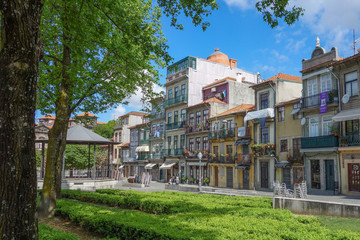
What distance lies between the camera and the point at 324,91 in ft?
90.0

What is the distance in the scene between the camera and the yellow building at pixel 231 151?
117 feet

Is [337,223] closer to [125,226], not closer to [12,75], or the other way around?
[125,226]

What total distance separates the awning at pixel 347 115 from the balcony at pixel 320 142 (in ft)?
6.01

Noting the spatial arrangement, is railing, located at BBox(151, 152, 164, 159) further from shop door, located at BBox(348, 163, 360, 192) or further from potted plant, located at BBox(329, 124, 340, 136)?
shop door, located at BBox(348, 163, 360, 192)

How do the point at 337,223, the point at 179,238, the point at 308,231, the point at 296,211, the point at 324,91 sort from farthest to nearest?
the point at 324,91
the point at 296,211
the point at 337,223
the point at 308,231
the point at 179,238

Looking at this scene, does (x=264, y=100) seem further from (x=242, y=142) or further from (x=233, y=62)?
(x=233, y=62)

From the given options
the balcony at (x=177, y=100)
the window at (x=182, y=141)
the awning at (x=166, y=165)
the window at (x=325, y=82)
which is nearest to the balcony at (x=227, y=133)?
the window at (x=182, y=141)

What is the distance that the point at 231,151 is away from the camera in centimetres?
3838

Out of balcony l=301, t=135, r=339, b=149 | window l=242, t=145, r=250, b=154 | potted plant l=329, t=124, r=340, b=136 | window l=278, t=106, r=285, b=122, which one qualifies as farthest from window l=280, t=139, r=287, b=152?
potted plant l=329, t=124, r=340, b=136

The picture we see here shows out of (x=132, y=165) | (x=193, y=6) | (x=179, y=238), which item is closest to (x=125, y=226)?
(x=179, y=238)

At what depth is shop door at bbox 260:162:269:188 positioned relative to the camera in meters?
33.3

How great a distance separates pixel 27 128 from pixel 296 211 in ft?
44.6

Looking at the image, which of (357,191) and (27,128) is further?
(357,191)

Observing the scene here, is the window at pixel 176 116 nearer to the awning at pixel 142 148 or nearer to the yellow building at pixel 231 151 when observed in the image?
the yellow building at pixel 231 151
